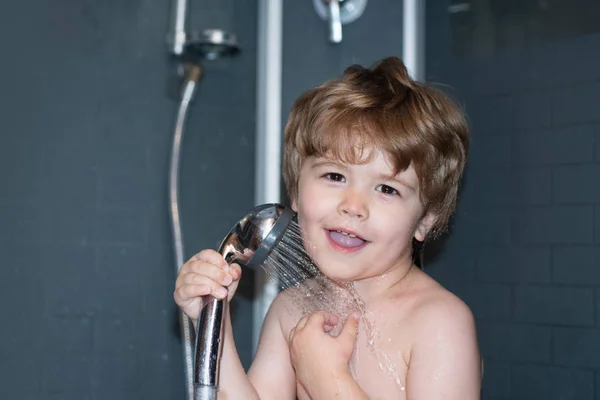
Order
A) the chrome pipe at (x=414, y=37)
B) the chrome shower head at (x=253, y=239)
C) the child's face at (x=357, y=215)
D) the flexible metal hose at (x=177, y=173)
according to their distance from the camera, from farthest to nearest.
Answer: the flexible metal hose at (x=177, y=173)
the chrome pipe at (x=414, y=37)
the child's face at (x=357, y=215)
the chrome shower head at (x=253, y=239)

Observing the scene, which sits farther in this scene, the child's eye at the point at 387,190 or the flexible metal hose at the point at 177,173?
the flexible metal hose at the point at 177,173

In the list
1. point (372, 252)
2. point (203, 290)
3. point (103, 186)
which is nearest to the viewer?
point (203, 290)

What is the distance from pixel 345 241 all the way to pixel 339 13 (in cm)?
61

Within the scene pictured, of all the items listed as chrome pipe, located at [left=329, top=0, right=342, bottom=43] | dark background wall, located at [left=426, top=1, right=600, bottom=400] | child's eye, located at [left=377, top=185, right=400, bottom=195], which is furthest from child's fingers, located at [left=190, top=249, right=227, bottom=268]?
chrome pipe, located at [left=329, top=0, right=342, bottom=43]

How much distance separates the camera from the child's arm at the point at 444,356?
4.17 ft

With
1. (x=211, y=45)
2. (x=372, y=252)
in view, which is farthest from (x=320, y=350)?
(x=211, y=45)

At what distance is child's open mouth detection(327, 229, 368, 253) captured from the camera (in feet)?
4.35

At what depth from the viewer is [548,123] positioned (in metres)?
1.48

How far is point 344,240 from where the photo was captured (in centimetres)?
133

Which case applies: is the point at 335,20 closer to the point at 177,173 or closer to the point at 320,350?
the point at 177,173

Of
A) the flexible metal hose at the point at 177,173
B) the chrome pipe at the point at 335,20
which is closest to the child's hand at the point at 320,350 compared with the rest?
the flexible metal hose at the point at 177,173

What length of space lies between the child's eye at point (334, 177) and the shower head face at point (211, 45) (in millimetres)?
675

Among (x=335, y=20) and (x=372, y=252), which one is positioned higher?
(x=335, y=20)

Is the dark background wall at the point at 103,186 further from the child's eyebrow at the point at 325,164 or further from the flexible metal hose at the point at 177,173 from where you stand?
the child's eyebrow at the point at 325,164
